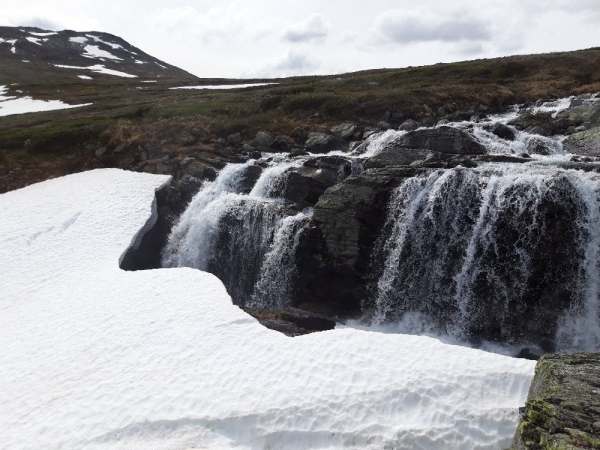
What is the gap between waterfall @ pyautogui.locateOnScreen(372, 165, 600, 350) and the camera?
21.6 m

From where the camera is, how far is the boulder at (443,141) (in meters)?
29.7

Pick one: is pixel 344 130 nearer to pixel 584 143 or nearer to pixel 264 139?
pixel 264 139

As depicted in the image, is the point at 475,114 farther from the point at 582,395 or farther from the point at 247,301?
the point at 582,395

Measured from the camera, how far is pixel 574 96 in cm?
4159

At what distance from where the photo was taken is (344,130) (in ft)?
137

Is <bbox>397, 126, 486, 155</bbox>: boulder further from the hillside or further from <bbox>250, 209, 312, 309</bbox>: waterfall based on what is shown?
the hillside

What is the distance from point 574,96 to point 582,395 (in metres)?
40.2

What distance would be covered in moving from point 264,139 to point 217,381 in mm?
31755

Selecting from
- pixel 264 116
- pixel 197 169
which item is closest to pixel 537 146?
pixel 197 169

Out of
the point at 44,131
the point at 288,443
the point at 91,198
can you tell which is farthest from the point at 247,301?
the point at 44,131

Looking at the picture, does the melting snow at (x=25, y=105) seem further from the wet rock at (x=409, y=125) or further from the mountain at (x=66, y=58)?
the wet rock at (x=409, y=125)

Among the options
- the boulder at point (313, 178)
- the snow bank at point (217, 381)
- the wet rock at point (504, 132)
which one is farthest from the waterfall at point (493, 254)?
the snow bank at point (217, 381)

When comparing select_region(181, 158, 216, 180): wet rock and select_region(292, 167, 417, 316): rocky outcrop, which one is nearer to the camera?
select_region(292, 167, 417, 316): rocky outcrop

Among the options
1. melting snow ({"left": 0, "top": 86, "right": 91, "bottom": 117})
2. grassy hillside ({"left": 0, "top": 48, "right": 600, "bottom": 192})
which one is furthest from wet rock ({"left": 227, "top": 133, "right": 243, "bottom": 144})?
melting snow ({"left": 0, "top": 86, "right": 91, "bottom": 117})
